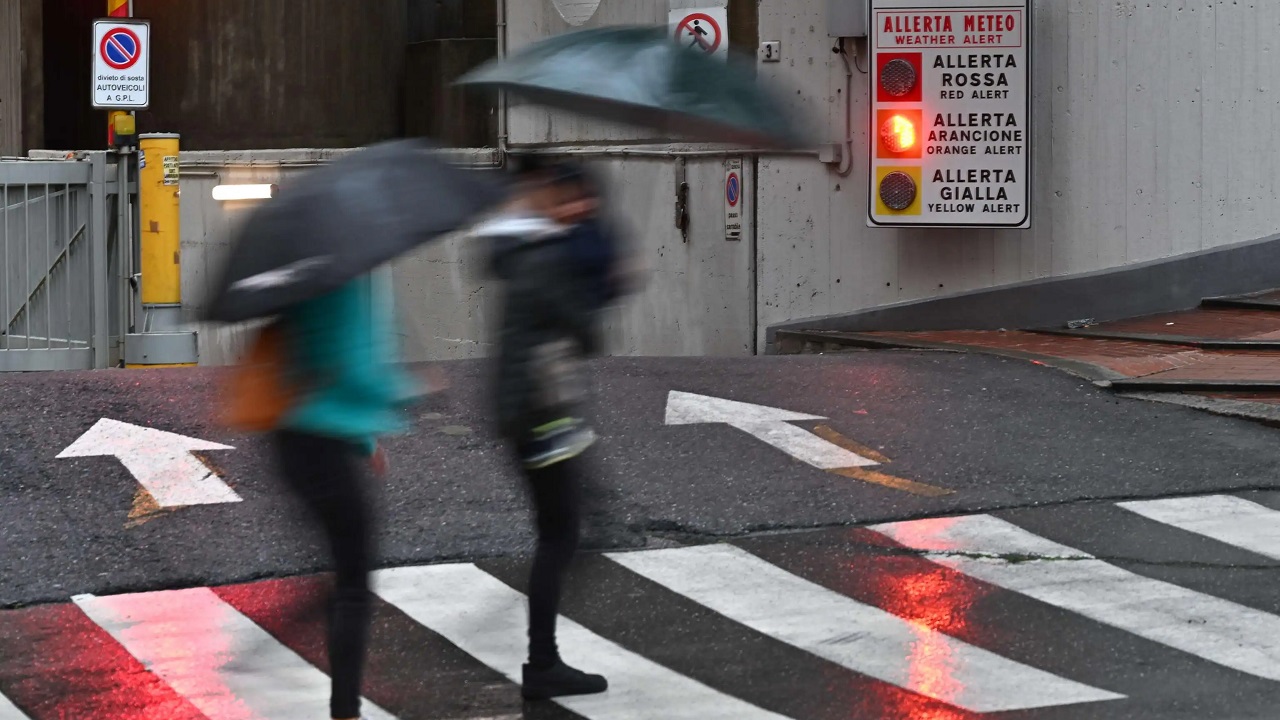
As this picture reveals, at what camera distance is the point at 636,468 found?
343 inches

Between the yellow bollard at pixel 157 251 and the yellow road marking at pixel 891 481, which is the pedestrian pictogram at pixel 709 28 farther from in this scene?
the yellow road marking at pixel 891 481

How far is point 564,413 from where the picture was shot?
5.26 metres

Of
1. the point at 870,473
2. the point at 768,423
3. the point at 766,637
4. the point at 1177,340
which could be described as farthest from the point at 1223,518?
the point at 1177,340

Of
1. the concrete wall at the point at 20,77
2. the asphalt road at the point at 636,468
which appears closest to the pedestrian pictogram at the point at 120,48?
the asphalt road at the point at 636,468

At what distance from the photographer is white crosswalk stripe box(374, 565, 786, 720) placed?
546 centimetres

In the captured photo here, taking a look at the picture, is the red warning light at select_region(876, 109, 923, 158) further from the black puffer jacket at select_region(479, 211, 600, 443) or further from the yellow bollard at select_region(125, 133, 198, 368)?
the black puffer jacket at select_region(479, 211, 600, 443)

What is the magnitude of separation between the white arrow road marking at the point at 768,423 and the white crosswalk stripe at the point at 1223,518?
58.7 inches

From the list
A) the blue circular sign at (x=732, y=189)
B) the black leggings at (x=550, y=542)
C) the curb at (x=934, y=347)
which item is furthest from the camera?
the blue circular sign at (x=732, y=189)

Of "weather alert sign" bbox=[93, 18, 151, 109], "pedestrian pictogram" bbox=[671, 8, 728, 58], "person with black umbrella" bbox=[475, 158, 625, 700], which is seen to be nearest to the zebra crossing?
"person with black umbrella" bbox=[475, 158, 625, 700]

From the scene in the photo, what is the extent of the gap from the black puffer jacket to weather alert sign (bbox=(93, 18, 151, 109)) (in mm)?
8972

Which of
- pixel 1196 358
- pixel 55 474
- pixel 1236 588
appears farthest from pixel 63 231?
pixel 1236 588

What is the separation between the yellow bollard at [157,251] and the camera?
42.5 feet

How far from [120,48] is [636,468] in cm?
692

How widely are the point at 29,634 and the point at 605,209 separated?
9.02 feet
